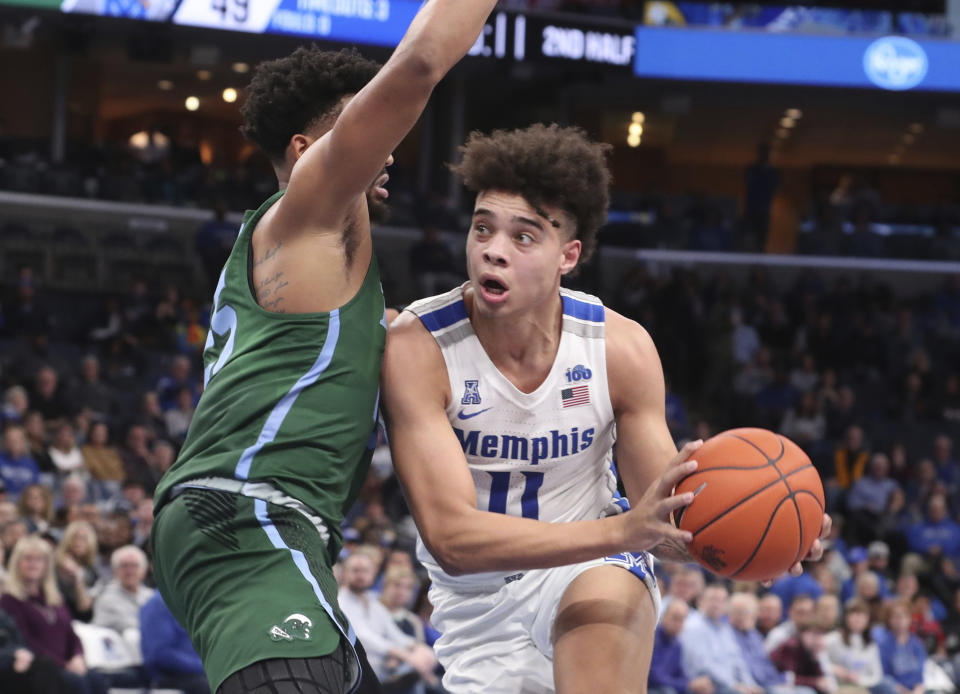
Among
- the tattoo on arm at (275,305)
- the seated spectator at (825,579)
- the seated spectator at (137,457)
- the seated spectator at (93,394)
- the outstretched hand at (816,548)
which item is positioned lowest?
the seated spectator at (825,579)

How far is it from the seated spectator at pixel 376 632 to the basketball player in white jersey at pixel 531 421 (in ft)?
15.9

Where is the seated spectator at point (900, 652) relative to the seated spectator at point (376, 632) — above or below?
below

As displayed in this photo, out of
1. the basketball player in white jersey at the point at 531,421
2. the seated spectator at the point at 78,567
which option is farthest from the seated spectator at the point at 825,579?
the basketball player in white jersey at the point at 531,421

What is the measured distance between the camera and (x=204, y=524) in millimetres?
3188

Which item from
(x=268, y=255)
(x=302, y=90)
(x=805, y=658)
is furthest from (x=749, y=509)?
(x=805, y=658)

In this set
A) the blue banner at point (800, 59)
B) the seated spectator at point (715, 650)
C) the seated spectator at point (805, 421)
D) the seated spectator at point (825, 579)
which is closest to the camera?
the seated spectator at point (715, 650)

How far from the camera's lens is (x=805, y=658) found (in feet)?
34.9

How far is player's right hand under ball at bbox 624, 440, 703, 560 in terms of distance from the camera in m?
3.16

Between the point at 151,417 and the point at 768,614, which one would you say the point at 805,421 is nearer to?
the point at 768,614

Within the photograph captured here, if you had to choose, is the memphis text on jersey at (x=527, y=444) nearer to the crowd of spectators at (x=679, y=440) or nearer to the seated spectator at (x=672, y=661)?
the crowd of spectators at (x=679, y=440)

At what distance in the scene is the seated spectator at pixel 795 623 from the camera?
423 inches

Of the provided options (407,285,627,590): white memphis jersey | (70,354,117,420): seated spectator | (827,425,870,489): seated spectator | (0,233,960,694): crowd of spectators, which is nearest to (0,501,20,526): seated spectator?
(0,233,960,694): crowd of spectators

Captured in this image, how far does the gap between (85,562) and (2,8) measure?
1056cm

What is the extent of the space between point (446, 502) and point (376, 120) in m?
1.07
